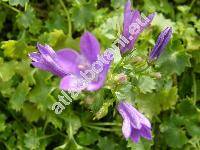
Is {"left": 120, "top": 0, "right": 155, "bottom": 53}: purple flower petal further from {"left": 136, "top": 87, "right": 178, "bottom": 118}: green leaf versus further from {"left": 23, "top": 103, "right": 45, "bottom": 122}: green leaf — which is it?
{"left": 23, "top": 103, "right": 45, "bottom": 122}: green leaf

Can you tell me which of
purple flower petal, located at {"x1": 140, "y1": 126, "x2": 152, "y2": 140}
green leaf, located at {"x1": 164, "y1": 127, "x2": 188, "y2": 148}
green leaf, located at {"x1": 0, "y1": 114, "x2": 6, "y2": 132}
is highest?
purple flower petal, located at {"x1": 140, "y1": 126, "x2": 152, "y2": 140}

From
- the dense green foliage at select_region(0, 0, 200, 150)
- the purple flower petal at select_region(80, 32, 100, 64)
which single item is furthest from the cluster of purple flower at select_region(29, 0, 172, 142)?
the dense green foliage at select_region(0, 0, 200, 150)

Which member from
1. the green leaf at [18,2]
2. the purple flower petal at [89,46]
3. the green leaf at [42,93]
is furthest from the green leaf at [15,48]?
the purple flower petal at [89,46]

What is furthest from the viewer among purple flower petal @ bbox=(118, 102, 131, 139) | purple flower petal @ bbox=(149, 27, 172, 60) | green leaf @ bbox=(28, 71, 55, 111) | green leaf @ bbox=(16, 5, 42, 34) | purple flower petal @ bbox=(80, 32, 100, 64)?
green leaf @ bbox=(16, 5, 42, 34)

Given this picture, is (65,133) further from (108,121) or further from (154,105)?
(154,105)

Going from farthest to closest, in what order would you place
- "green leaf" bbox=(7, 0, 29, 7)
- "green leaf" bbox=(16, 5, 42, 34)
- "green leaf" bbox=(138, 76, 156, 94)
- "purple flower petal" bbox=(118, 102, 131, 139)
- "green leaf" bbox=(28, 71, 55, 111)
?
"green leaf" bbox=(16, 5, 42, 34) < "green leaf" bbox=(28, 71, 55, 111) < "green leaf" bbox=(138, 76, 156, 94) < "green leaf" bbox=(7, 0, 29, 7) < "purple flower petal" bbox=(118, 102, 131, 139)

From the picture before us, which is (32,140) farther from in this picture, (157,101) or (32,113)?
(157,101)

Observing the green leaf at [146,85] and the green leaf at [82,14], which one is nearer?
the green leaf at [146,85]

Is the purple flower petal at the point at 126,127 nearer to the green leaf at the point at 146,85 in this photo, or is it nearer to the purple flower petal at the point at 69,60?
the purple flower petal at the point at 69,60
